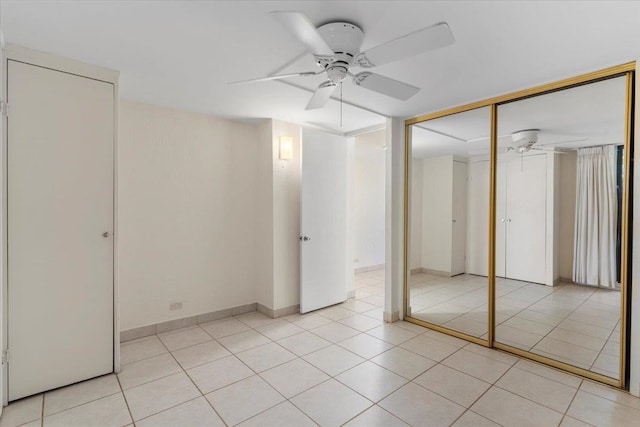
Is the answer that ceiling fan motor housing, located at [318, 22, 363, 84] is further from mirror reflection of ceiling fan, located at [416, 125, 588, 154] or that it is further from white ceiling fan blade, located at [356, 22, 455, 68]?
mirror reflection of ceiling fan, located at [416, 125, 588, 154]

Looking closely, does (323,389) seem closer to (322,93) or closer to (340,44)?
(322,93)

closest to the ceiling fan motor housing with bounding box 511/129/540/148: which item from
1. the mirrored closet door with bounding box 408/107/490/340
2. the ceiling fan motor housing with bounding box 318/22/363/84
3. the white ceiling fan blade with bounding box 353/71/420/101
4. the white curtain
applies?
the mirrored closet door with bounding box 408/107/490/340

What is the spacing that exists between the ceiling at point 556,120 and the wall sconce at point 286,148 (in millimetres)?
1697

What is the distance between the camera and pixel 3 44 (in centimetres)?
199

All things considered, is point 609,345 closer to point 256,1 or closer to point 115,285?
point 256,1

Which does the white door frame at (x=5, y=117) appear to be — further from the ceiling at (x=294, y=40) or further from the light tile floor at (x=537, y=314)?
the light tile floor at (x=537, y=314)

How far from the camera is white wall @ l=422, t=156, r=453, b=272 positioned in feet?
11.8

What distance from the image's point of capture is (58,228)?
2248mm

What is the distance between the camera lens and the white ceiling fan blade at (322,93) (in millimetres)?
2119

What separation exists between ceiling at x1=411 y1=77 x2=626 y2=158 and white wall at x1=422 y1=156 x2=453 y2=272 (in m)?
0.27

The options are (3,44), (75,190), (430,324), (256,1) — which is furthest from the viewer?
(430,324)

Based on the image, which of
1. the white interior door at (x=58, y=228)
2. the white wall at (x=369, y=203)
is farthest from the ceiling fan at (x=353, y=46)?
the white wall at (x=369, y=203)

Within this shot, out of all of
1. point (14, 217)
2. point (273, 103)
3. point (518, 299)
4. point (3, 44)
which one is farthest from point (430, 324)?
point (3, 44)

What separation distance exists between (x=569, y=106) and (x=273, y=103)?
2674 mm
